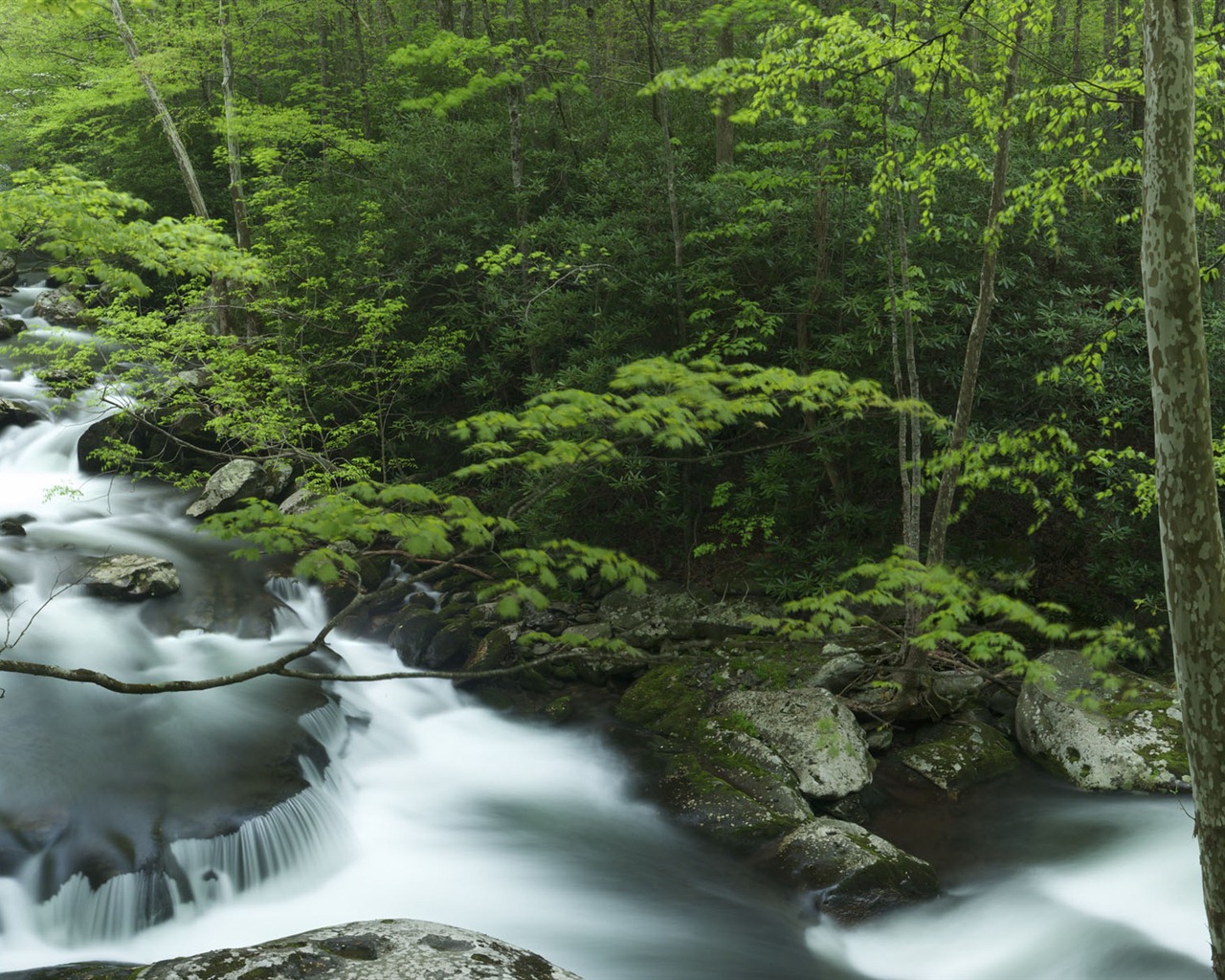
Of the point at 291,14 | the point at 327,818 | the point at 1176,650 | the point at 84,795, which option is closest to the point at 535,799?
the point at 327,818

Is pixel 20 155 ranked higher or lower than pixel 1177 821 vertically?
higher

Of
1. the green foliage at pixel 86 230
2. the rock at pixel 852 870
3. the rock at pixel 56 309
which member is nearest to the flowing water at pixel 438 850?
the rock at pixel 852 870

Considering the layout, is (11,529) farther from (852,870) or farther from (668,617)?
(852,870)

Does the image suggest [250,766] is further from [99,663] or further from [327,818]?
[99,663]

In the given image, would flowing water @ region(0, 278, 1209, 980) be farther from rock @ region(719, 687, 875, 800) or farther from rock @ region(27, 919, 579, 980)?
rock @ region(27, 919, 579, 980)

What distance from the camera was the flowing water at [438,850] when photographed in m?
5.21

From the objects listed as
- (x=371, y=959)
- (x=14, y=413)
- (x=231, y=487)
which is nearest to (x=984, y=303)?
(x=371, y=959)

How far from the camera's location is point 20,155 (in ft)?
69.5

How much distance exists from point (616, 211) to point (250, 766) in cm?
752

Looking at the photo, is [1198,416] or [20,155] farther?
[20,155]

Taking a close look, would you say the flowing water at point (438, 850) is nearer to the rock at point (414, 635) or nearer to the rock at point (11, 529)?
the rock at point (414, 635)

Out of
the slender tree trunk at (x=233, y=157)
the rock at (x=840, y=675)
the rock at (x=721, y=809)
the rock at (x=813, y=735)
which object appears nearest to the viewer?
the rock at (x=721, y=809)

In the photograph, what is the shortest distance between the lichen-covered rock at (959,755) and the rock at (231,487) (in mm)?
8738

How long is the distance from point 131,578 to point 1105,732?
30.6ft
